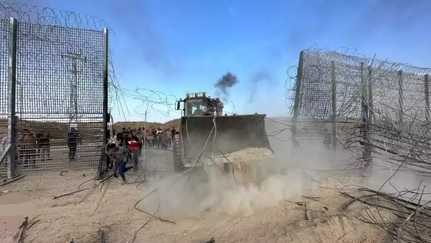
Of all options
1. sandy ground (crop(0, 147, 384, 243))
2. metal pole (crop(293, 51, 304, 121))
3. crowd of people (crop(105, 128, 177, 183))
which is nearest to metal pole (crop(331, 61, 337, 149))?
metal pole (crop(293, 51, 304, 121))

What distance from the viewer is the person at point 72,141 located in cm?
1208

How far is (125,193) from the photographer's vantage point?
31.6 feet

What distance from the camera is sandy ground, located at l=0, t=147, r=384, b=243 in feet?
22.0

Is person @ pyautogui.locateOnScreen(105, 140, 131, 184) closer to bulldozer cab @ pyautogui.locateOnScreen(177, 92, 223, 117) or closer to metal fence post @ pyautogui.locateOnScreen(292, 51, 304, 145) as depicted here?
metal fence post @ pyautogui.locateOnScreen(292, 51, 304, 145)

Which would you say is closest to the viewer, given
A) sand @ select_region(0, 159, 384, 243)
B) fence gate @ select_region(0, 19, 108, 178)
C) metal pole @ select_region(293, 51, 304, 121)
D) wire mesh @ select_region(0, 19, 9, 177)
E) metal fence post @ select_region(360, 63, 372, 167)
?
sand @ select_region(0, 159, 384, 243)

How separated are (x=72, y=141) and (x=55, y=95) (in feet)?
4.64

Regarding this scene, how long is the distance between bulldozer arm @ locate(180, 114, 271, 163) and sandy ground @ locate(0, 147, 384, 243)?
1.98 metres

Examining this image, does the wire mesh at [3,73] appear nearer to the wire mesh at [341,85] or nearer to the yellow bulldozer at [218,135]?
the yellow bulldozer at [218,135]

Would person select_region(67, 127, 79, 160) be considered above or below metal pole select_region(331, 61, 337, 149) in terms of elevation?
below

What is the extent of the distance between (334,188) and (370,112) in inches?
96.0

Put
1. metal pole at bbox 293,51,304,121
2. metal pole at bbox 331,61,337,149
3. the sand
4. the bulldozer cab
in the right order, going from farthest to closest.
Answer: the bulldozer cab, metal pole at bbox 331,61,337,149, metal pole at bbox 293,51,304,121, the sand

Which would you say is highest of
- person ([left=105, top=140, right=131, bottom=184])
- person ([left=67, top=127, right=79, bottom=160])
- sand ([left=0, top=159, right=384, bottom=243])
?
person ([left=67, top=127, right=79, bottom=160])

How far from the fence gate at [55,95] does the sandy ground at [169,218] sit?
2.09 metres

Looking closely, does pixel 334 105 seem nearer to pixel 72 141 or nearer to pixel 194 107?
pixel 194 107
